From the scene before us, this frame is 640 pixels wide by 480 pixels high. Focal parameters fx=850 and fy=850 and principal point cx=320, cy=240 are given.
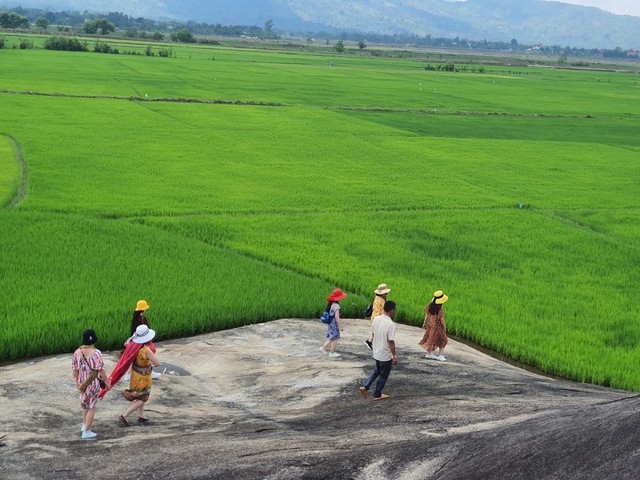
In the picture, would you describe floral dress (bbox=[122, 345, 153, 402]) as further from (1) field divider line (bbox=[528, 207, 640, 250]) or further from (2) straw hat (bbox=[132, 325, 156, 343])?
(1) field divider line (bbox=[528, 207, 640, 250])

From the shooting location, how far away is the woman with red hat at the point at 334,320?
43.3 ft

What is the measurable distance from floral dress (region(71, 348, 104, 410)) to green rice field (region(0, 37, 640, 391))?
14.6 ft

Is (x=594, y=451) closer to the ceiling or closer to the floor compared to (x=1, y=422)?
closer to the ceiling

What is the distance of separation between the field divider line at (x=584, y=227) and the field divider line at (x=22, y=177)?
16871mm

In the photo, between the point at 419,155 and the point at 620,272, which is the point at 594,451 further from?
the point at 419,155

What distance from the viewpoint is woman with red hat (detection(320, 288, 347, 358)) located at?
1320cm

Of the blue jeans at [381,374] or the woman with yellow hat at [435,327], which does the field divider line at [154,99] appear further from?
the blue jeans at [381,374]

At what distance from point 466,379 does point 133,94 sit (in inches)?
1935

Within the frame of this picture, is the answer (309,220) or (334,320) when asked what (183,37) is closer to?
(309,220)

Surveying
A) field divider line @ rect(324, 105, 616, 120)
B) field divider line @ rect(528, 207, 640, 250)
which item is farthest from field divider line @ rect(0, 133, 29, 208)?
field divider line @ rect(324, 105, 616, 120)

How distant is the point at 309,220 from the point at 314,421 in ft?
50.8

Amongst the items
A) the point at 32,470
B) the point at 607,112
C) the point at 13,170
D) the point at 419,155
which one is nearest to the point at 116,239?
the point at 13,170

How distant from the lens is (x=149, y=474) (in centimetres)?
833

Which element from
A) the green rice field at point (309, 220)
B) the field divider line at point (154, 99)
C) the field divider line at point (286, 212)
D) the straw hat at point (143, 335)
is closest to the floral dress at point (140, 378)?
the straw hat at point (143, 335)
